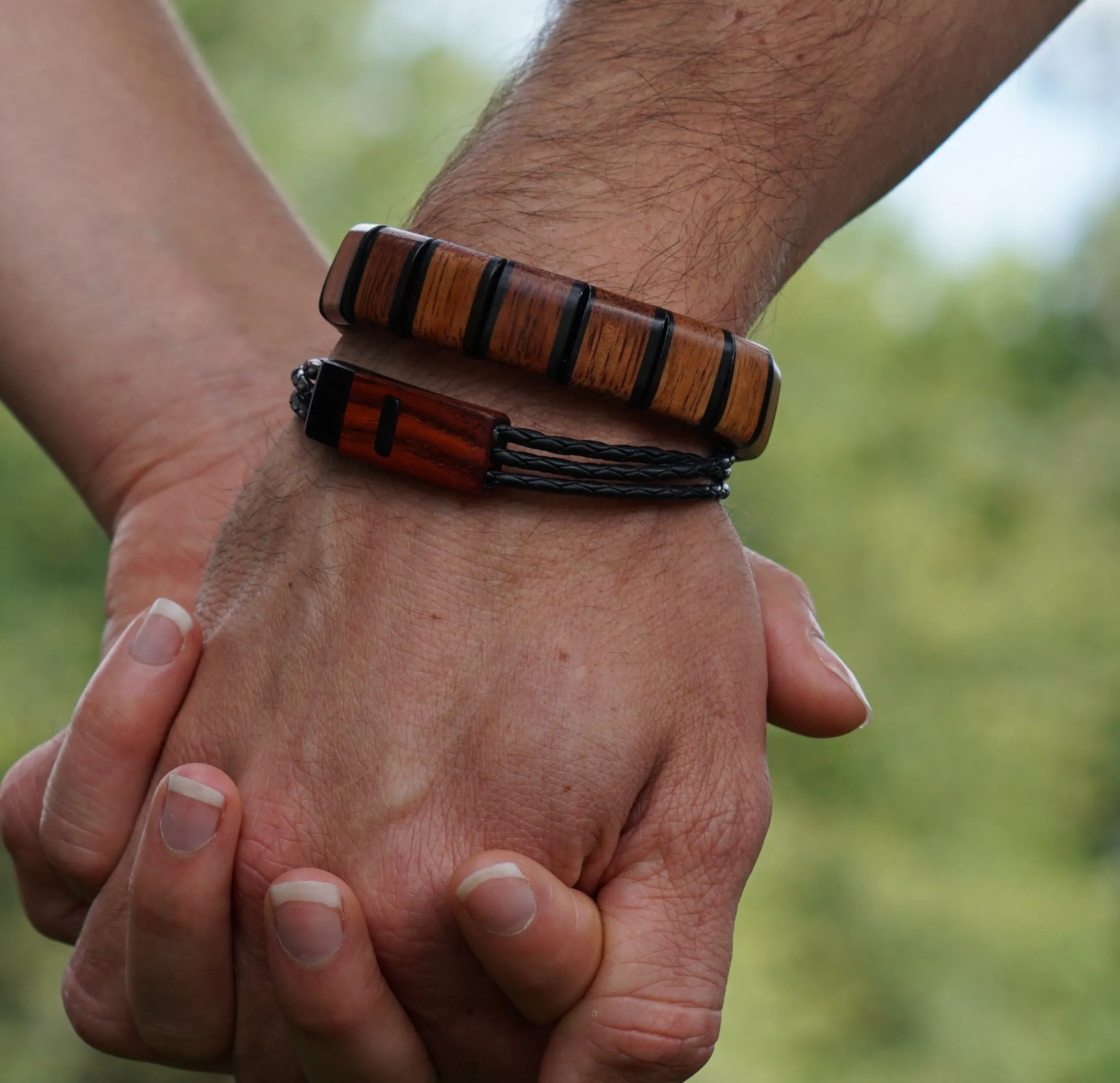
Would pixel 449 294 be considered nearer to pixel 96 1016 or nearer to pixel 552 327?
pixel 552 327

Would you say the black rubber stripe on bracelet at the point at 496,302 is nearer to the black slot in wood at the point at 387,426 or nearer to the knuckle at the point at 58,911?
the black slot in wood at the point at 387,426

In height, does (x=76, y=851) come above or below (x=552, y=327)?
below

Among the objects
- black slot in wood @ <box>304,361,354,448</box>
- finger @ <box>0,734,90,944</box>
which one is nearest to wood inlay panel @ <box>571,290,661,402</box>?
black slot in wood @ <box>304,361,354,448</box>

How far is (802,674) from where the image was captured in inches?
48.1

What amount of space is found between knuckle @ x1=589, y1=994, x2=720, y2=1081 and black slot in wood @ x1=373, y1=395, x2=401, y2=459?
21.0 inches

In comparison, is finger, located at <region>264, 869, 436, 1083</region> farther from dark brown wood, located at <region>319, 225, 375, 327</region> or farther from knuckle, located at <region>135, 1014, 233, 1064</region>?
dark brown wood, located at <region>319, 225, 375, 327</region>

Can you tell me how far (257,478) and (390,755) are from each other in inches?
14.3

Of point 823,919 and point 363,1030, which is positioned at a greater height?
point 363,1030

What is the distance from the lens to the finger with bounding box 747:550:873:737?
1.22m

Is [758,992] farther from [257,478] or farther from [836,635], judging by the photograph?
[257,478]

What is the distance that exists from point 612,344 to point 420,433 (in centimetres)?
19

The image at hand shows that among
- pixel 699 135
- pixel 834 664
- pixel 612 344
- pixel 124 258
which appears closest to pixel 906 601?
pixel 834 664

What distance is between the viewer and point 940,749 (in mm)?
7980

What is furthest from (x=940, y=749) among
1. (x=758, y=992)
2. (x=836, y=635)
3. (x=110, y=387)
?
(x=110, y=387)
